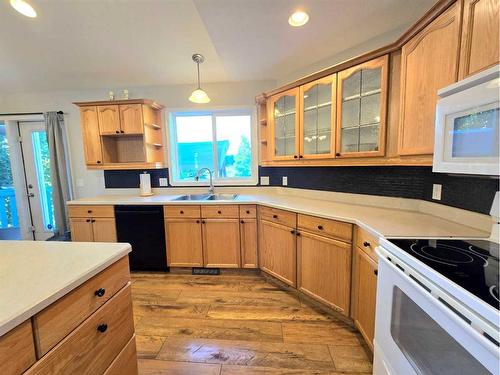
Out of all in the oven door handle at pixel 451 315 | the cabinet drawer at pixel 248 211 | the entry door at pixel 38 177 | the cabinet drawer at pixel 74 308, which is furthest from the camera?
the entry door at pixel 38 177

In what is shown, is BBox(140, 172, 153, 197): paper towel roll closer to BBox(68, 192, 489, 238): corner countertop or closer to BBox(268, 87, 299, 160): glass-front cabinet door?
BBox(68, 192, 489, 238): corner countertop

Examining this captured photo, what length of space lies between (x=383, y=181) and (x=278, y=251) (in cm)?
124

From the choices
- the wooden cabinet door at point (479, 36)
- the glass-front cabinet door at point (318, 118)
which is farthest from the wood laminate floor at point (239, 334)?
the wooden cabinet door at point (479, 36)

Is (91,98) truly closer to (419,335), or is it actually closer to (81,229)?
(81,229)

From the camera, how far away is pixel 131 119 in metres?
2.94

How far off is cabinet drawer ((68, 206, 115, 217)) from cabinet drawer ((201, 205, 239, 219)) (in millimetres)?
1169

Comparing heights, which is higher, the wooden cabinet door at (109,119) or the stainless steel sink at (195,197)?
the wooden cabinet door at (109,119)

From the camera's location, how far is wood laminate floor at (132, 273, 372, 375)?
1.54 meters

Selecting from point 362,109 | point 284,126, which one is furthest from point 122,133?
point 362,109

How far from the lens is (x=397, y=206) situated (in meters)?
2.03

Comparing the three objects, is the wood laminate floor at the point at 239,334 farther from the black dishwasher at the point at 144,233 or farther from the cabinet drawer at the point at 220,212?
the cabinet drawer at the point at 220,212

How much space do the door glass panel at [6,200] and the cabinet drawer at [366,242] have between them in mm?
5331

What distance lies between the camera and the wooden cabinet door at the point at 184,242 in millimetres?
2758

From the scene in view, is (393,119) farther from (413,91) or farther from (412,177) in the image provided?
(412,177)
